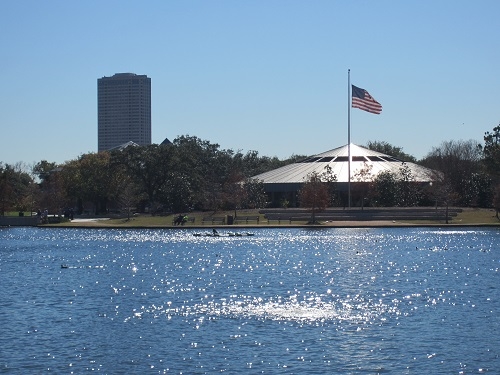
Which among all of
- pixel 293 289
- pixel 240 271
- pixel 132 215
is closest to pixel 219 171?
pixel 132 215

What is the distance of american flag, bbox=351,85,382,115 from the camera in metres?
80.8

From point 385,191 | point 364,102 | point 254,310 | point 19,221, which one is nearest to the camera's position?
point 254,310

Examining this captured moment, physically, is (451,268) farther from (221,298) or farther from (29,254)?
(29,254)

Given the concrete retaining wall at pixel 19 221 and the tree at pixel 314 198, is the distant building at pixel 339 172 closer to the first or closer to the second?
the tree at pixel 314 198

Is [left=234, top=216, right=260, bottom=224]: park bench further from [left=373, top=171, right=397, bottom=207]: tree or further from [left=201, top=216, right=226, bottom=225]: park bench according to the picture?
[left=373, top=171, right=397, bottom=207]: tree

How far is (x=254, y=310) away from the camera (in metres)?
30.8

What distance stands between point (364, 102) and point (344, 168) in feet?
91.3

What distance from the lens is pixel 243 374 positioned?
21.4m

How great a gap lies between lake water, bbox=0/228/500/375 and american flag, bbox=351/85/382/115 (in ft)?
80.2

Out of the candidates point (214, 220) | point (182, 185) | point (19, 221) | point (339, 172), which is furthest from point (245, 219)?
point (19, 221)

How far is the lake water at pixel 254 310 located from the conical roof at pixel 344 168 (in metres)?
43.2

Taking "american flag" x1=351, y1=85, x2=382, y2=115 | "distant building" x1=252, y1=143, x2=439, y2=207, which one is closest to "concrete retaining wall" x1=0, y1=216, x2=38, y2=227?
"distant building" x1=252, y1=143, x2=439, y2=207

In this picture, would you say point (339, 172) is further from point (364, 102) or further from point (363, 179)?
point (364, 102)

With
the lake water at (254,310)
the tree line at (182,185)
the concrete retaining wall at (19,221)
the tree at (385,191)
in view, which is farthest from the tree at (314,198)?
the concrete retaining wall at (19,221)
